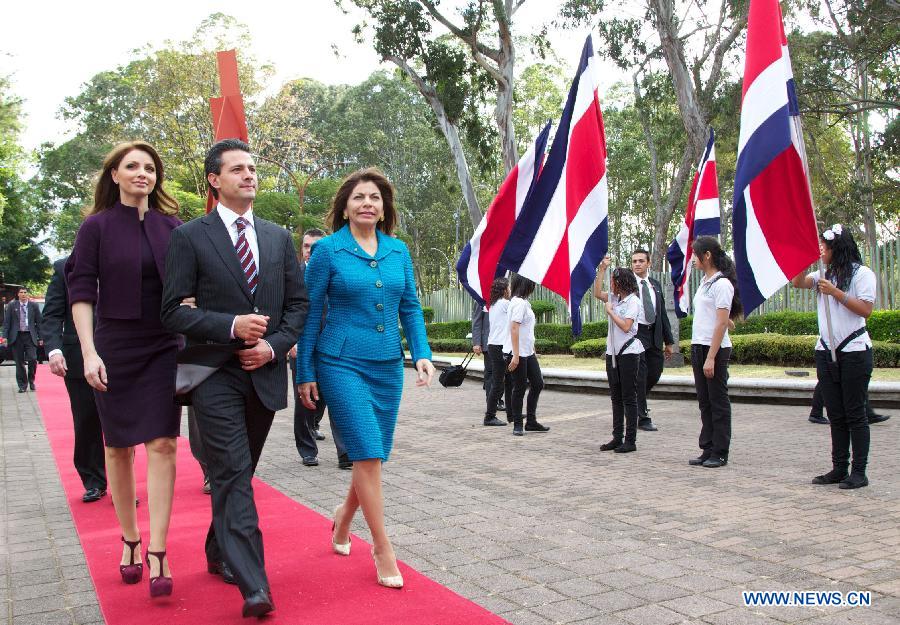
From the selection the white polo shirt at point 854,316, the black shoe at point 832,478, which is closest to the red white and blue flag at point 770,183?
the white polo shirt at point 854,316

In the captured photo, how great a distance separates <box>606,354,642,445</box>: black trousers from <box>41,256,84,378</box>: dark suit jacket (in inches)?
183

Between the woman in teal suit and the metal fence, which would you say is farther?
the metal fence

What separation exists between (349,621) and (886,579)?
2463 mm

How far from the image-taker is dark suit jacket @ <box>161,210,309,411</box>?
369cm

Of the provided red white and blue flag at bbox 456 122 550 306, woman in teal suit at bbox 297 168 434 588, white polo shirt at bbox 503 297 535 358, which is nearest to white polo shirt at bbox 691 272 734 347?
red white and blue flag at bbox 456 122 550 306

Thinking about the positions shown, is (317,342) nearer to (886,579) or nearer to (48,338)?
(48,338)

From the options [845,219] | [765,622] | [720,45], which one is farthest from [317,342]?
[845,219]

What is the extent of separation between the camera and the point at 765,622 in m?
3.49

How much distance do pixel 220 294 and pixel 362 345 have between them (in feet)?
2.37

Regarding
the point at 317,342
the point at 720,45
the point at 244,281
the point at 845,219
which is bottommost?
the point at 317,342

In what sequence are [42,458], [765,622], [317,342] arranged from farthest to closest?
1. [42,458]
2. [317,342]
3. [765,622]

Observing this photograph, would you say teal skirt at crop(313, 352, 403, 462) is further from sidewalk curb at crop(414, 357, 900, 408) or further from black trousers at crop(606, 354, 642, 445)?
sidewalk curb at crop(414, 357, 900, 408)

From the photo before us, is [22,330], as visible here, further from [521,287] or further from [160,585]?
[160,585]

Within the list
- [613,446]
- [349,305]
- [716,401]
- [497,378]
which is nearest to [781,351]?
[497,378]
